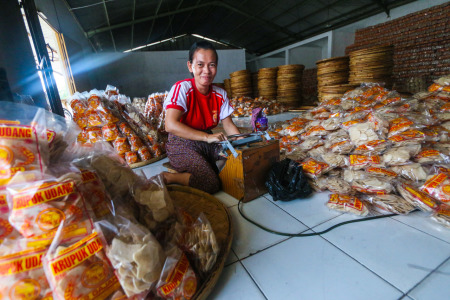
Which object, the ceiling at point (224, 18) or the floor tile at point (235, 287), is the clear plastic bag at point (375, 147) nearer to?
the floor tile at point (235, 287)

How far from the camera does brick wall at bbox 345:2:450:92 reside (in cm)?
371

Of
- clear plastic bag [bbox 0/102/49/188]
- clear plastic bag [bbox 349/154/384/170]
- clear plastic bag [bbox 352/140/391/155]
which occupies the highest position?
clear plastic bag [bbox 0/102/49/188]

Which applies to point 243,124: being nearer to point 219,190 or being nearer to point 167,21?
point 219,190

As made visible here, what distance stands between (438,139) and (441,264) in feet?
3.65

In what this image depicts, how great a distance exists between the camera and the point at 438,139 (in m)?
1.52


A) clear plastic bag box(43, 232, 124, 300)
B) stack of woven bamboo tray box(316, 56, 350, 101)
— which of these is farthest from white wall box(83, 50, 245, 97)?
clear plastic bag box(43, 232, 124, 300)

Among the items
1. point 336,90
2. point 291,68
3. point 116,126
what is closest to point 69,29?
point 116,126

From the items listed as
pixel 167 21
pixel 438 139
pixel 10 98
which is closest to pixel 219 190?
pixel 10 98

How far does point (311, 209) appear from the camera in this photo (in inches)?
50.9

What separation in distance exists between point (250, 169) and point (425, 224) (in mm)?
955

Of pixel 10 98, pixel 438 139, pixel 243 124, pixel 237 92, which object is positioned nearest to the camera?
pixel 10 98

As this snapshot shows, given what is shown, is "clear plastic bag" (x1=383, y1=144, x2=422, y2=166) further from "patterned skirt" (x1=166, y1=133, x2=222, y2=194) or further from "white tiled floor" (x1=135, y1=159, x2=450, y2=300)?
"patterned skirt" (x1=166, y1=133, x2=222, y2=194)

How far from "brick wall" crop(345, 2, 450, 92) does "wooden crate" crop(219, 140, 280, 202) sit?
14.2 ft

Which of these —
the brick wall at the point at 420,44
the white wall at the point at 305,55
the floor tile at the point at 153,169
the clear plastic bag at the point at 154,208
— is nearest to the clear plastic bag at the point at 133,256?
the clear plastic bag at the point at 154,208
